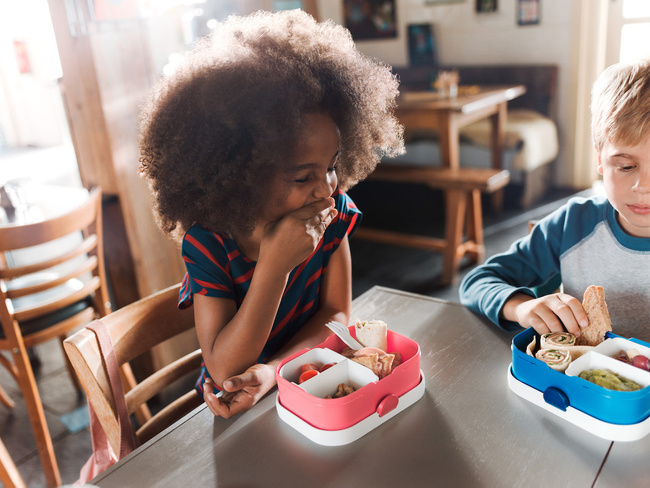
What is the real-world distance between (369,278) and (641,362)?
7.98 ft

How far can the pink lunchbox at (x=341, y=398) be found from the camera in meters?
0.73

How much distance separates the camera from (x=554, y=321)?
878 mm

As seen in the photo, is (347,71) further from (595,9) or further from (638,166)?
(595,9)

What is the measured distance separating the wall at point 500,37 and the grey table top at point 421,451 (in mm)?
3903

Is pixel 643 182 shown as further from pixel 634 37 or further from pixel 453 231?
pixel 634 37

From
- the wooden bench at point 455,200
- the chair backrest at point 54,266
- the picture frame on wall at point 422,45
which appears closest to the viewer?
the chair backrest at point 54,266

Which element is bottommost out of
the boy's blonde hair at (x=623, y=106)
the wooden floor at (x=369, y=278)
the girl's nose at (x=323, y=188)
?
the wooden floor at (x=369, y=278)

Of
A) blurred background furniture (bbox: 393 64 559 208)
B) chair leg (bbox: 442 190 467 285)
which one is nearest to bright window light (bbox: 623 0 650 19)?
blurred background furniture (bbox: 393 64 559 208)

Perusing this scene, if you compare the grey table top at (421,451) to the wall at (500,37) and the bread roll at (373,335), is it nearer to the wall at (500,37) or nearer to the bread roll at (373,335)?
the bread roll at (373,335)

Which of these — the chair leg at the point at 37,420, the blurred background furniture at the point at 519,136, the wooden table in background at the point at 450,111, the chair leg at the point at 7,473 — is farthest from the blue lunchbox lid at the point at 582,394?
the blurred background furniture at the point at 519,136

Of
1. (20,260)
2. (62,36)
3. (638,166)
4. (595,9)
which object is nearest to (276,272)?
(638,166)

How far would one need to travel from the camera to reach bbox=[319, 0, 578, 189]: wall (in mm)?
4133

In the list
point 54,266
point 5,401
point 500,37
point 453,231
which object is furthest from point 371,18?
point 5,401

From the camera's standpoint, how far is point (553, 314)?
0.89 meters
